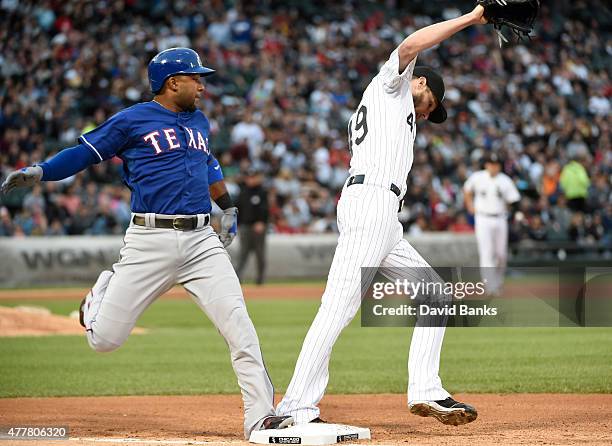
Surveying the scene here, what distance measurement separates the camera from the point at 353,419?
7020 mm

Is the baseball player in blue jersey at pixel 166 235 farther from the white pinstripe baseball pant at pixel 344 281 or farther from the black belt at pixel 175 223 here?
the white pinstripe baseball pant at pixel 344 281

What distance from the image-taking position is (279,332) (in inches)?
520

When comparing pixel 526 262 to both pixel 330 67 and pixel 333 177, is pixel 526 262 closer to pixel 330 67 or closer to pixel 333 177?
pixel 333 177

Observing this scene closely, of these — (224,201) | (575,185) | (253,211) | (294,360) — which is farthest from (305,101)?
(224,201)

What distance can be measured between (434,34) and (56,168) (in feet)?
7.10

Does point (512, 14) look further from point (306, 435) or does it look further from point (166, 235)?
point (306, 435)

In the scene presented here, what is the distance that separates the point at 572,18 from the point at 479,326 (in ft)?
53.9

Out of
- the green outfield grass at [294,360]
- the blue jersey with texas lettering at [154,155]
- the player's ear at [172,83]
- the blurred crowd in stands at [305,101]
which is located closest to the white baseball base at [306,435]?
the blue jersey with texas lettering at [154,155]

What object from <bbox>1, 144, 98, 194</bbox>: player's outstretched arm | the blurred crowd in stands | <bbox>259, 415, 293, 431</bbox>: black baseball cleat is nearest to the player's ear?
<bbox>1, 144, 98, 194</bbox>: player's outstretched arm

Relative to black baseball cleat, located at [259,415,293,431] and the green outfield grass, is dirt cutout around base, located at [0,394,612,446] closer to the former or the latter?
black baseball cleat, located at [259,415,293,431]

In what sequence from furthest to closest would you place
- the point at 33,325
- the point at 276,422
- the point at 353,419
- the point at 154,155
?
the point at 33,325, the point at 353,419, the point at 154,155, the point at 276,422

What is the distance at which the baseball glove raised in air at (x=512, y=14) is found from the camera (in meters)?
5.67

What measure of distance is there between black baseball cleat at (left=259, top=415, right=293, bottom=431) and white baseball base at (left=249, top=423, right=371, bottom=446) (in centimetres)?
4

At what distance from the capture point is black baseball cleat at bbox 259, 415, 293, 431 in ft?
18.6
